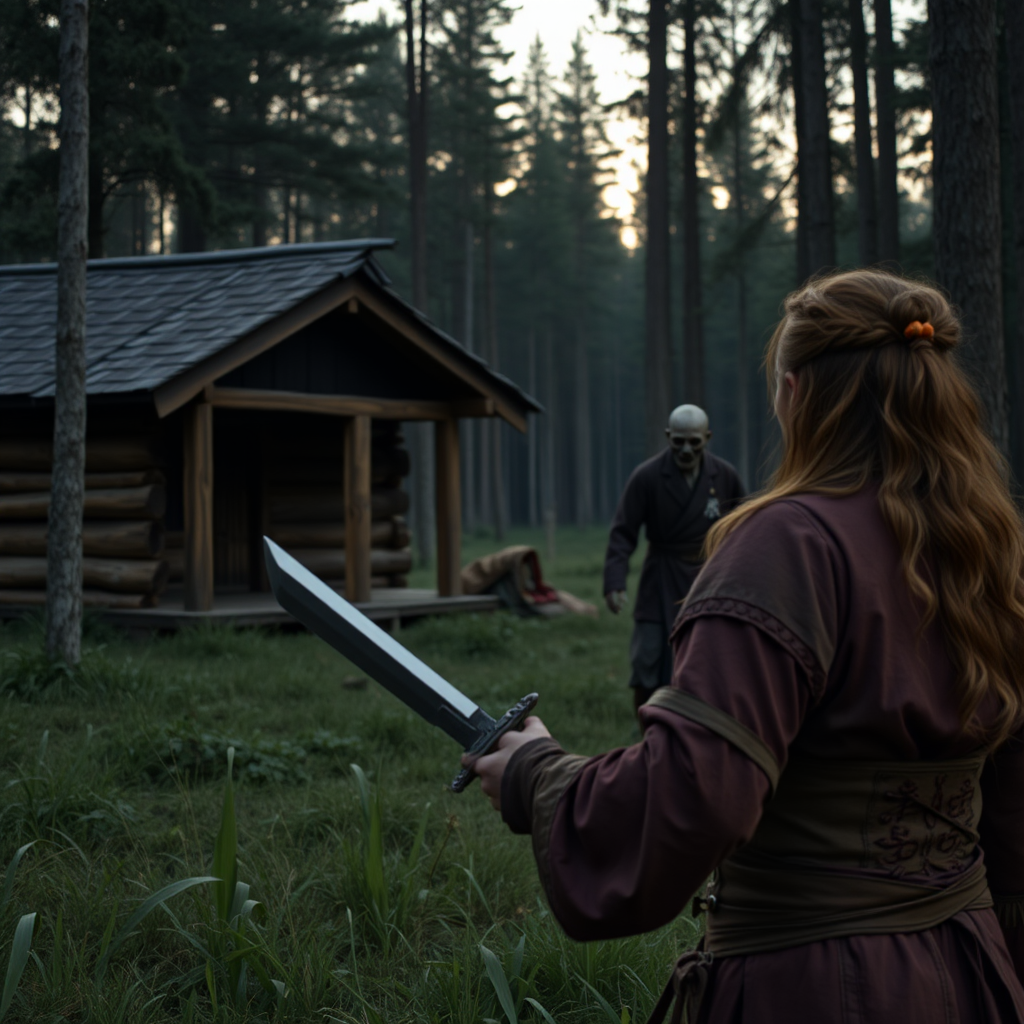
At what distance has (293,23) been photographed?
2397 cm

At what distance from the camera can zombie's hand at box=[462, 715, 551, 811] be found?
162 cm

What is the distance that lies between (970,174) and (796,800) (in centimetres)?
615

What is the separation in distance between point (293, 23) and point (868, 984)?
2574cm

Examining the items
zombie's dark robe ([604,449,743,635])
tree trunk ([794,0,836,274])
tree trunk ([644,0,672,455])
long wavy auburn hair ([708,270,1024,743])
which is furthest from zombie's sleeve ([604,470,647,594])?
tree trunk ([644,0,672,455])

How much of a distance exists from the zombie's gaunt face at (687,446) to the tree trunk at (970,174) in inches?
66.8

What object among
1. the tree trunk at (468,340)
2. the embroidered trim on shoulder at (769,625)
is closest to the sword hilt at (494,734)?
the embroidered trim on shoulder at (769,625)

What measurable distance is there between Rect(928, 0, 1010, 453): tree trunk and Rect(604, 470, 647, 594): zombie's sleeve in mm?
2198

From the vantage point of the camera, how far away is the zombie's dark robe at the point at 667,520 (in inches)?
289

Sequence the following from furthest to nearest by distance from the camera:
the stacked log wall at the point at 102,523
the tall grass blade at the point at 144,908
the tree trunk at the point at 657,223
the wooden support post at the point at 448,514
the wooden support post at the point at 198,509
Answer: the tree trunk at the point at 657,223 < the wooden support post at the point at 448,514 < the stacked log wall at the point at 102,523 < the wooden support post at the point at 198,509 < the tall grass blade at the point at 144,908

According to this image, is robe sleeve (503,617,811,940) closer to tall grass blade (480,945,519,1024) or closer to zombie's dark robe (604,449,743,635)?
tall grass blade (480,945,519,1024)

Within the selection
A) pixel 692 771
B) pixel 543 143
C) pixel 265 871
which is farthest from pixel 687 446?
pixel 543 143

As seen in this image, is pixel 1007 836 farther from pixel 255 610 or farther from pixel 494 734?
pixel 255 610

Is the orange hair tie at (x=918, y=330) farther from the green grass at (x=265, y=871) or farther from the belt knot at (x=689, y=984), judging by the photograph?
the green grass at (x=265, y=871)

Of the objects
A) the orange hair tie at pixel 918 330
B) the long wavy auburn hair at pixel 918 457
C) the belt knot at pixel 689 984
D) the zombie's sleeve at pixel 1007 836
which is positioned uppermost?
the orange hair tie at pixel 918 330
